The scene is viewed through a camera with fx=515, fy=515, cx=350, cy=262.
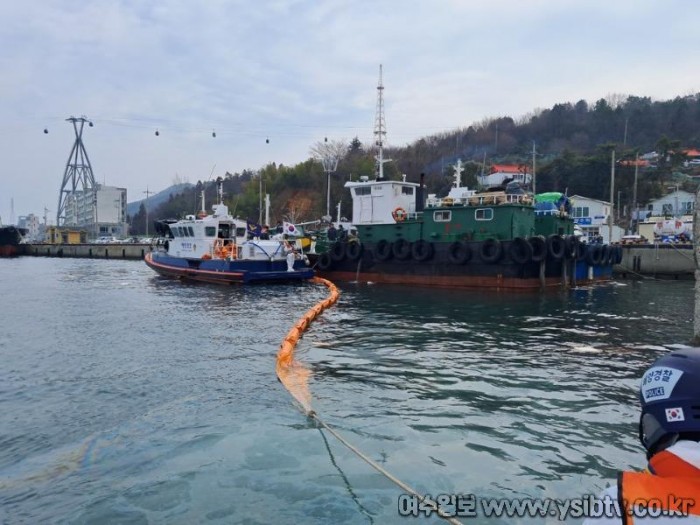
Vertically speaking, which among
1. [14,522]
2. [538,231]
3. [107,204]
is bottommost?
[14,522]

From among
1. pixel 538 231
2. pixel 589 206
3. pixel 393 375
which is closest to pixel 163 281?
pixel 538 231

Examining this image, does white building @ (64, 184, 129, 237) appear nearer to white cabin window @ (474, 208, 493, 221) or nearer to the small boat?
the small boat

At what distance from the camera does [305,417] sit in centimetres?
616

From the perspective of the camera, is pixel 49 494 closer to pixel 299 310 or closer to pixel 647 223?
pixel 299 310

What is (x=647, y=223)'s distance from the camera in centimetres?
4109

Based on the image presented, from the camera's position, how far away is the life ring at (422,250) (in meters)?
22.3

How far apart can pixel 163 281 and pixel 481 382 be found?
67.6ft

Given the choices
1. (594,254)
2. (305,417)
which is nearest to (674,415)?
(305,417)

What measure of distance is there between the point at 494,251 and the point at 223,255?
11996 mm

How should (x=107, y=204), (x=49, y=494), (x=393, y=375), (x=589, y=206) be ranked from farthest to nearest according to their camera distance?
(x=107, y=204) < (x=589, y=206) < (x=393, y=375) < (x=49, y=494)

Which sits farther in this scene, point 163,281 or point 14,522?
point 163,281

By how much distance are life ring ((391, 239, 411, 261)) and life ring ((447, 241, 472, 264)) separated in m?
2.01

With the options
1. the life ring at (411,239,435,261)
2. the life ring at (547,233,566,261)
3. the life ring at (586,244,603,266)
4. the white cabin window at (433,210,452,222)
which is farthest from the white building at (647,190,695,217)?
the life ring at (411,239,435,261)

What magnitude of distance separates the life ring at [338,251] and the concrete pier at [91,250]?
34.6 meters
